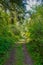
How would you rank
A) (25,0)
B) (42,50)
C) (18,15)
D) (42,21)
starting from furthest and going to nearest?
(42,21)
(42,50)
(18,15)
(25,0)

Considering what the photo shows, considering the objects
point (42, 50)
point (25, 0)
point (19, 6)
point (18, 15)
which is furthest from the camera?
point (42, 50)

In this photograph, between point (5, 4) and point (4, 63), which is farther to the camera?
point (4, 63)

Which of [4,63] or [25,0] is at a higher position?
[25,0]

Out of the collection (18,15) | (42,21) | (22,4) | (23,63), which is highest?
(22,4)

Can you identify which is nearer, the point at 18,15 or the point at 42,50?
the point at 18,15

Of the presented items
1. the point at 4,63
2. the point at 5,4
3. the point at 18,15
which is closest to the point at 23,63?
the point at 4,63

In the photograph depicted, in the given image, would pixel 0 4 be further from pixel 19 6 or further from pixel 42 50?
pixel 42 50

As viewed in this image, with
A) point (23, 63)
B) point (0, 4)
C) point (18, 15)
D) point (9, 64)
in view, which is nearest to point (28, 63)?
point (23, 63)

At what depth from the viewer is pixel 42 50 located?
1520 centimetres

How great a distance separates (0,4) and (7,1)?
856mm

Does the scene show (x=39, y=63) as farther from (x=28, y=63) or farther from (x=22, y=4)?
(x=22, y=4)

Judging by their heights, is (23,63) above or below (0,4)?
below

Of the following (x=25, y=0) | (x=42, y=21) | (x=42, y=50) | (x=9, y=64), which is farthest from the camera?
(x=42, y=21)

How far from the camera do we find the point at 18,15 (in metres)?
11.8
